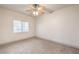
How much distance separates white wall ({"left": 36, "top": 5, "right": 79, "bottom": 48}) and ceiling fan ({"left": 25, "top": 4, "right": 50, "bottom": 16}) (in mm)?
100

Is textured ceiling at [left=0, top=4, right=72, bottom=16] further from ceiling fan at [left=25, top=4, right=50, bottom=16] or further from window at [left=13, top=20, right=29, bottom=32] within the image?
window at [left=13, top=20, right=29, bottom=32]

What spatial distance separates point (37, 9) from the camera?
5.91 feet

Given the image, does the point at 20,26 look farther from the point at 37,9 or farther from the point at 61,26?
the point at 61,26

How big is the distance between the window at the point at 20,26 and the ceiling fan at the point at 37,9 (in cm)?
25

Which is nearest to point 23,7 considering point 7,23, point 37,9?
point 37,9

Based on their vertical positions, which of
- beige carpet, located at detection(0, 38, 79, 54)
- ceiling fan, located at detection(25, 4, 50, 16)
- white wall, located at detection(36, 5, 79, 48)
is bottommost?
beige carpet, located at detection(0, 38, 79, 54)

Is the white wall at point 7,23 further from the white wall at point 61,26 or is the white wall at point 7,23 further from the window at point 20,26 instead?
the white wall at point 61,26

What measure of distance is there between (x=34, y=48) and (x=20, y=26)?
0.49 m

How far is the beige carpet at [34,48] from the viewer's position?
69.4 inches

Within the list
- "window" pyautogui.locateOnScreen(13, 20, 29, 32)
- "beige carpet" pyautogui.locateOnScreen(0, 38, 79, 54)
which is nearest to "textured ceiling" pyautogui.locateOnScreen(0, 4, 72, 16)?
"window" pyautogui.locateOnScreen(13, 20, 29, 32)

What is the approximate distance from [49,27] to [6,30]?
0.80 metres

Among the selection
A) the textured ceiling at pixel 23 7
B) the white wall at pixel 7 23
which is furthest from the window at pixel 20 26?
the textured ceiling at pixel 23 7

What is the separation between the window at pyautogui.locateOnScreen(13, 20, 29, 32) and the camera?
1809mm
